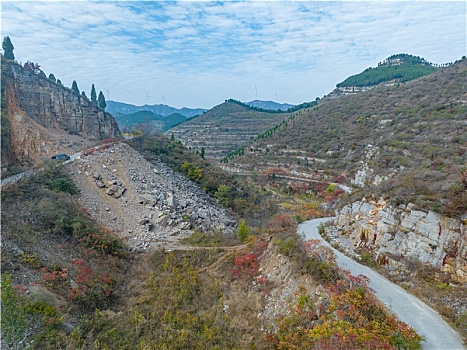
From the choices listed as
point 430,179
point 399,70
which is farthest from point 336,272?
point 399,70

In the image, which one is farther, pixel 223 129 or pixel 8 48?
pixel 223 129

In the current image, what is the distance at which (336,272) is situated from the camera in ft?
27.7

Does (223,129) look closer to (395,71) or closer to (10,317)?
(395,71)

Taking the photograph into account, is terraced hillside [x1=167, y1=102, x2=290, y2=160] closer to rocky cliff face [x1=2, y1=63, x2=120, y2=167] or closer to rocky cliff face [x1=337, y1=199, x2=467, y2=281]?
rocky cliff face [x1=2, y1=63, x2=120, y2=167]

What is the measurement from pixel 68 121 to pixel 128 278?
1136 inches

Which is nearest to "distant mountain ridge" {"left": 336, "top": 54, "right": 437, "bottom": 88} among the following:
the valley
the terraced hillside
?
the terraced hillside

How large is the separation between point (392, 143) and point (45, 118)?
38.0 m

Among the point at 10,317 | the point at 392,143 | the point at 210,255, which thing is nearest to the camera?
the point at 10,317

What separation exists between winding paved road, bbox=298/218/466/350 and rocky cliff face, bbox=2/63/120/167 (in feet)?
77.2

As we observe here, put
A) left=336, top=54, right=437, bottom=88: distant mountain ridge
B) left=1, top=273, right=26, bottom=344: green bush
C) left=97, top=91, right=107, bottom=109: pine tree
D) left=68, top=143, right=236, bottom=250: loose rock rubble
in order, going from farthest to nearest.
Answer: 1. left=336, top=54, right=437, bottom=88: distant mountain ridge
2. left=97, top=91, right=107, bottom=109: pine tree
3. left=68, top=143, right=236, bottom=250: loose rock rubble
4. left=1, top=273, right=26, bottom=344: green bush

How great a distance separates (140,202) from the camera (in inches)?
762

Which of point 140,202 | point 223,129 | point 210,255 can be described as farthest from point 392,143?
point 223,129

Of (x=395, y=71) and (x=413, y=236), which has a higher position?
(x=395, y=71)

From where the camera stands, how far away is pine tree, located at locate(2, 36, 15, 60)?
1395 inches
